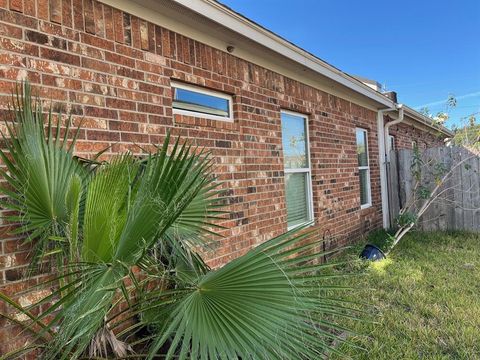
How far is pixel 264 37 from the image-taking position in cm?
Answer: 425

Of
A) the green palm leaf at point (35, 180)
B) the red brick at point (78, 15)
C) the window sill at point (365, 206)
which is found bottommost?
the window sill at point (365, 206)

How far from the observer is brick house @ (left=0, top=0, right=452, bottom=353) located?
99.3 inches

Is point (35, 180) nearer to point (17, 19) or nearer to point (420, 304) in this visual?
point (17, 19)

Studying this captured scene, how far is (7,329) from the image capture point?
2182 mm

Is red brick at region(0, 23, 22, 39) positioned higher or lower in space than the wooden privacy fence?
higher

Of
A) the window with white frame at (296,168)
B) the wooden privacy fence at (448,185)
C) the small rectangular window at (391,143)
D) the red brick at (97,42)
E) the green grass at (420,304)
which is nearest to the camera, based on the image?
the red brick at (97,42)

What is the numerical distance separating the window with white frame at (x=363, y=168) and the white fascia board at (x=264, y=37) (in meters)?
1.55

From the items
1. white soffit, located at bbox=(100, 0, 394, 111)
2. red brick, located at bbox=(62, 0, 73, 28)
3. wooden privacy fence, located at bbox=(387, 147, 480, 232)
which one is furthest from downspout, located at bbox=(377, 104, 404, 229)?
red brick, located at bbox=(62, 0, 73, 28)

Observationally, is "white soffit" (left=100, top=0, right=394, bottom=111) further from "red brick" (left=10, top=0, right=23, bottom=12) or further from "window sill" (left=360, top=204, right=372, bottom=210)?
"window sill" (left=360, top=204, right=372, bottom=210)

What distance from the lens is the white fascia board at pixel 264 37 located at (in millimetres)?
3364

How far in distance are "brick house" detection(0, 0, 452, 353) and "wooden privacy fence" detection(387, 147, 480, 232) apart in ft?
6.08

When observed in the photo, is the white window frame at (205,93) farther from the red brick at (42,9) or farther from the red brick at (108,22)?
the red brick at (42,9)

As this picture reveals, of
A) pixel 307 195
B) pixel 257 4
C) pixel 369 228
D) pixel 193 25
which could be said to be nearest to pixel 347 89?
pixel 307 195

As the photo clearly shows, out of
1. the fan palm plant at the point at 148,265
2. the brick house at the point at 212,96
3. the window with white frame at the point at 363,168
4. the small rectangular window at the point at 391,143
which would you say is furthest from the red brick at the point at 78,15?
the small rectangular window at the point at 391,143
